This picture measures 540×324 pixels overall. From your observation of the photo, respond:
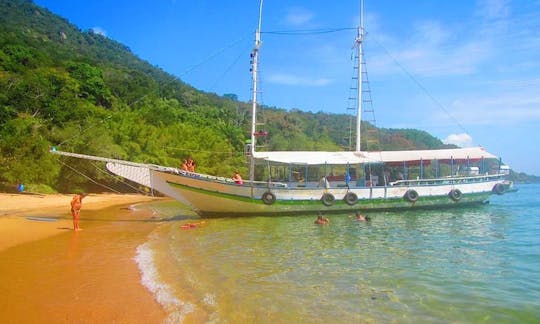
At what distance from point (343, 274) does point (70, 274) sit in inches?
253

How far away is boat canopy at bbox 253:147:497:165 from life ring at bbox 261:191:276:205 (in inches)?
80.1

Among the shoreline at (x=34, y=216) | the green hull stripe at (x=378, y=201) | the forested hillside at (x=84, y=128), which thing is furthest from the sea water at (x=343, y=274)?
the forested hillside at (x=84, y=128)

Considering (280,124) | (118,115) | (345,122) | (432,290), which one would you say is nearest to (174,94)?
(280,124)

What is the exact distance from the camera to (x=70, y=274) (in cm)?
979

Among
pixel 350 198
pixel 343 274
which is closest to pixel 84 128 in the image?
pixel 350 198

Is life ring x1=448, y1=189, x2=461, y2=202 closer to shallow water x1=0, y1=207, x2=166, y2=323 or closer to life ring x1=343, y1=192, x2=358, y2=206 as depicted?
life ring x1=343, y1=192, x2=358, y2=206

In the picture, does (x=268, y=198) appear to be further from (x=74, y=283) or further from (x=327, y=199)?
(x=74, y=283)

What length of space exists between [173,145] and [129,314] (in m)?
43.9

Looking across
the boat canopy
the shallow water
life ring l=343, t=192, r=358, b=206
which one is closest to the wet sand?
the shallow water

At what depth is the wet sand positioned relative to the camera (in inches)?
286

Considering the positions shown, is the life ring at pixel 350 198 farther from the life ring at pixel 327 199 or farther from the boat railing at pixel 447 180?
the boat railing at pixel 447 180

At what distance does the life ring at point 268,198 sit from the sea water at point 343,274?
16.6ft

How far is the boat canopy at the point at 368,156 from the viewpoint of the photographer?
84.6 ft

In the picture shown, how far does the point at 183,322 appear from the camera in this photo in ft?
22.9
